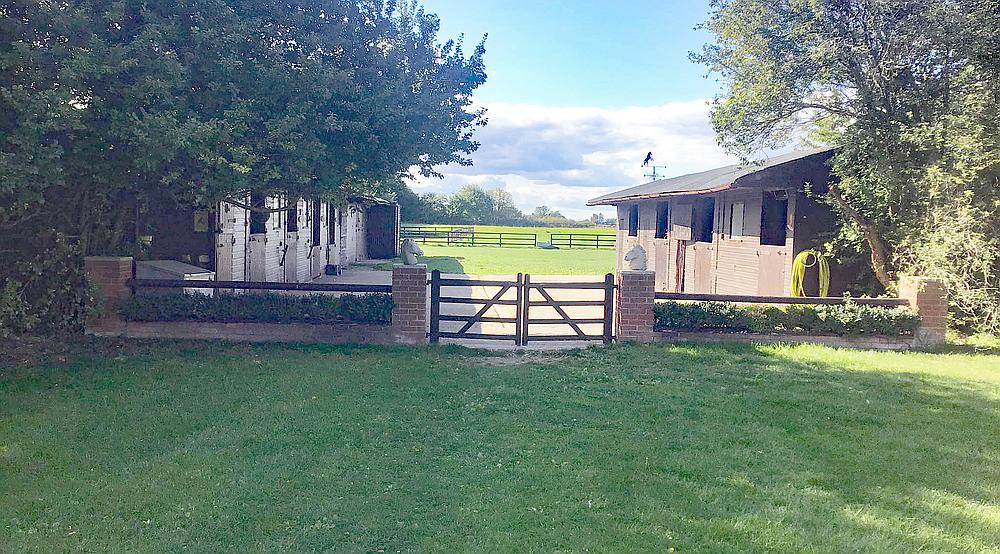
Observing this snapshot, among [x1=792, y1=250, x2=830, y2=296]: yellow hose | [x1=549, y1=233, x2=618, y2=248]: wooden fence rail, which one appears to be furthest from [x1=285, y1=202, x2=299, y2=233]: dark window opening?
[x1=549, y1=233, x2=618, y2=248]: wooden fence rail

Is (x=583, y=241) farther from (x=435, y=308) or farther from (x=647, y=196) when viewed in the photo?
(x=435, y=308)

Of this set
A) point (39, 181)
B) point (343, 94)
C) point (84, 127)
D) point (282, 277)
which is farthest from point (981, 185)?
point (282, 277)

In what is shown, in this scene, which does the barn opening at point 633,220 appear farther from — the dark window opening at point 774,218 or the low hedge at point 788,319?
the low hedge at point 788,319

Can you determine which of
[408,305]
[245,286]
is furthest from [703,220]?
[245,286]

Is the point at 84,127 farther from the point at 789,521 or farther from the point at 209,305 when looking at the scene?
the point at 789,521

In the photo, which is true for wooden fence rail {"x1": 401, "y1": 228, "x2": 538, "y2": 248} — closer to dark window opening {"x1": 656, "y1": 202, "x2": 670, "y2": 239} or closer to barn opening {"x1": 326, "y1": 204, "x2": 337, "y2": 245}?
barn opening {"x1": 326, "y1": 204, "x2": 337, "y2": 245}

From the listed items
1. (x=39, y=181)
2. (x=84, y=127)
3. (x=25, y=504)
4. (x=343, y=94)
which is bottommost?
(x=25, y=504)

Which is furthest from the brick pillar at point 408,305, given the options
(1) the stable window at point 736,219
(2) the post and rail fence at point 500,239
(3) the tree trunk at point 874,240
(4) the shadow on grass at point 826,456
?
(2) the post and rail fence at point 500,239

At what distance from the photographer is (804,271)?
11891mm

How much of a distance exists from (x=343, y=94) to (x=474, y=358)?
139 inches

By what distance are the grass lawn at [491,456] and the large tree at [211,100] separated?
86.6 inches

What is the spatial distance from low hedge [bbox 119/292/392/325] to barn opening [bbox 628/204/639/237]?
1369cm

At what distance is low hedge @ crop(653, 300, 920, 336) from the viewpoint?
30.6ft

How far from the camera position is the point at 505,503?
4.05 metres
